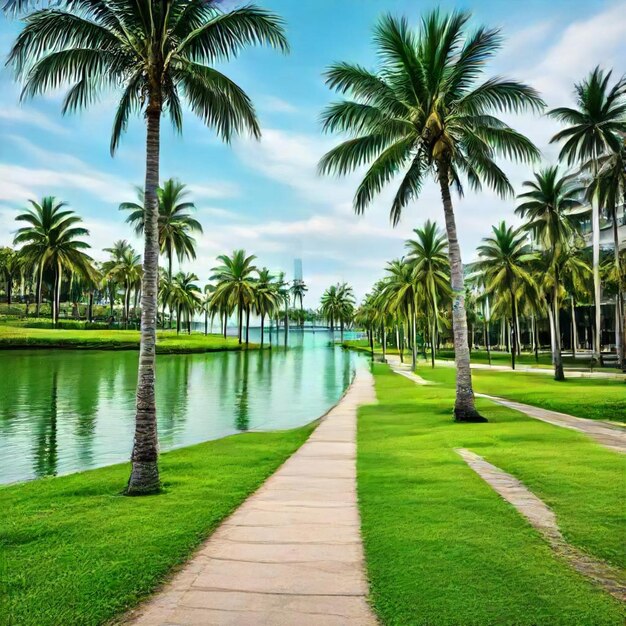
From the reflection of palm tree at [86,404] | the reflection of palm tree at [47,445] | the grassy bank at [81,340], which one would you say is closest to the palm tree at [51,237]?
the grassy bank at [81,340]

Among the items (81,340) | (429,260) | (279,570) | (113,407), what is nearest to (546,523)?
(279,570)

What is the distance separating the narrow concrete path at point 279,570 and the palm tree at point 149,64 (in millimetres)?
2447

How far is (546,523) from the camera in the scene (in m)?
5.89

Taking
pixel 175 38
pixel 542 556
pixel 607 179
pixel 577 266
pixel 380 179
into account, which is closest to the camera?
pixel 542 556

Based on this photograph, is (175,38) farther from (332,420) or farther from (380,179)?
(332,420)

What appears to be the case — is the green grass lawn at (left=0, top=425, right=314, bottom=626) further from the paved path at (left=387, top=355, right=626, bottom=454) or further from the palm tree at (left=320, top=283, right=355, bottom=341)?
the palm tree at (left=320, top=283, right=355, bottom=341)

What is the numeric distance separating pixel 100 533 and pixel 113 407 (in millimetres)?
15663

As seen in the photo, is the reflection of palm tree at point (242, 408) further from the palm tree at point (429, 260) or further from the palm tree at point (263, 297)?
the palm tree at point (263, 297)

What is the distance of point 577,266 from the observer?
45.8 meters

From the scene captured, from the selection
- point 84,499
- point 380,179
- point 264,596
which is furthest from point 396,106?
point 264,596

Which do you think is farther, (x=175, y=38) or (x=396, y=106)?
(x=396, y=106)

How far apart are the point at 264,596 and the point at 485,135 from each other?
16.3 meters

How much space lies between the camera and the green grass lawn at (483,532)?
12.9 ft

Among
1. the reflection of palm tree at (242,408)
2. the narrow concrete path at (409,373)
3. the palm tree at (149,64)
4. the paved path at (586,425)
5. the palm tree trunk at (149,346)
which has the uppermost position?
the palm tree at (149,64)
